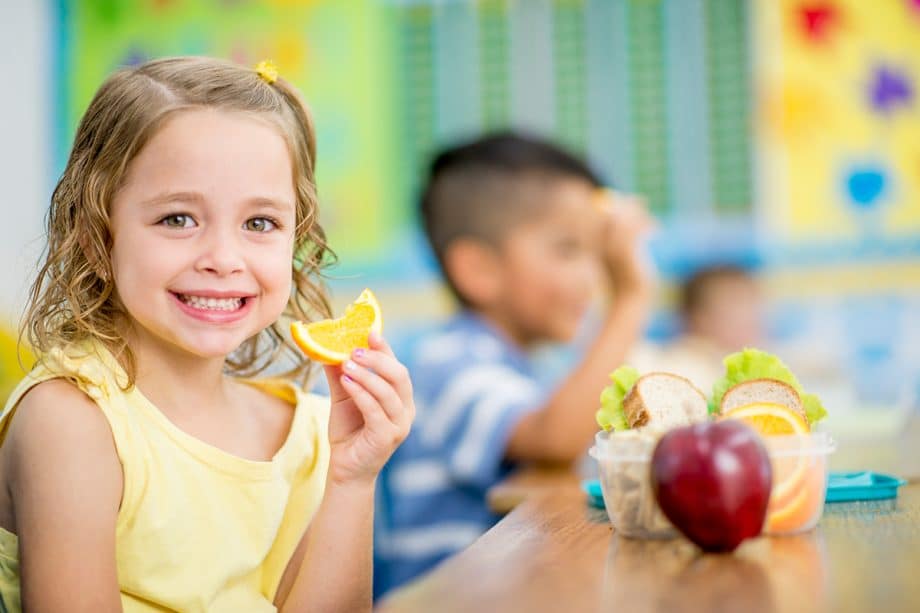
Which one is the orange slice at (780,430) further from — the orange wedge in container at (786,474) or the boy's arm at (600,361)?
the boy's arm at (600,361)

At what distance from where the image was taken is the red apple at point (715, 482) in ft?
3.01

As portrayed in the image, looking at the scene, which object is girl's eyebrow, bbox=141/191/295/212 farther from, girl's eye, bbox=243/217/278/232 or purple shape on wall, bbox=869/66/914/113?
purple shape on wall, bbox=869/66/914/113

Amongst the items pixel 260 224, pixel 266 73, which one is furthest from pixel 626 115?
pixel 260 224

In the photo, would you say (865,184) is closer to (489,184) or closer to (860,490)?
(489,184)

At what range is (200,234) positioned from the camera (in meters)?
1.29

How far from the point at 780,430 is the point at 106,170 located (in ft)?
2.70

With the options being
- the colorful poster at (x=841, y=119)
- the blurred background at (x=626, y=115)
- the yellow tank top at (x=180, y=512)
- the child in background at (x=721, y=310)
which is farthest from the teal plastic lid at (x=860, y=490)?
the colorful poster at (x=841, y=119)

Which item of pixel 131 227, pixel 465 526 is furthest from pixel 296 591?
pixel 465 526

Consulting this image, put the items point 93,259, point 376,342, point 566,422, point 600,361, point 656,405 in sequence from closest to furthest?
1. point 656,405
2. point 376,342
3. point 93,259
4. point 566,422
5. point 600,361

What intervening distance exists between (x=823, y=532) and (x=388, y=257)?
441 centimetres

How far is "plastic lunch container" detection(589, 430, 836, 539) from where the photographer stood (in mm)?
1023

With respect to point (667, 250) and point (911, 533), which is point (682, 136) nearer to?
point (667, 250)

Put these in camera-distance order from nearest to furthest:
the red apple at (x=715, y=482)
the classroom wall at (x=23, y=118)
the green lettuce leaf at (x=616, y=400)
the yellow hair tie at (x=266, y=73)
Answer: the red apple at (x=715, y=482), the green lettuce leaf at (x=616, y=400), the yellow hair tie at (x=266, y=73), the classroom wall at (x=23, y=118)

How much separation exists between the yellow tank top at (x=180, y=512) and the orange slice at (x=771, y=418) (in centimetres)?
63
